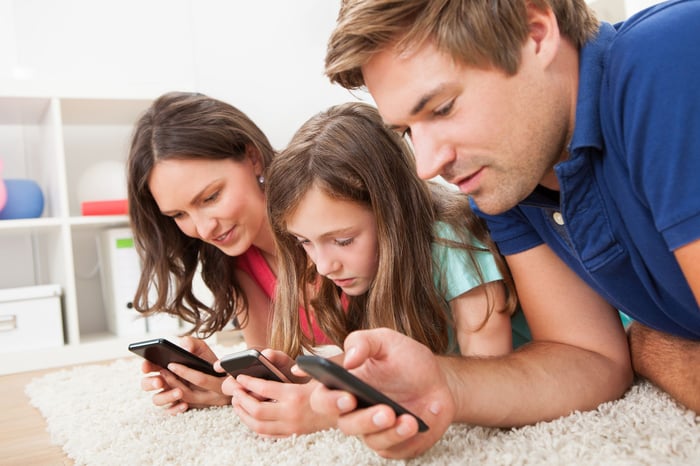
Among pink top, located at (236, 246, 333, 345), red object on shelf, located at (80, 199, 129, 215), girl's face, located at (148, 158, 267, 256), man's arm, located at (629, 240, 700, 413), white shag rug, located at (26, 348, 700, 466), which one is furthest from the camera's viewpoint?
red object on shelf, located at (80, 199, 129, 215)

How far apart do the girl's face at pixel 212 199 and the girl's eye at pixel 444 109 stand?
0.75 m

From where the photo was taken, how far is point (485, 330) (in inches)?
45.4

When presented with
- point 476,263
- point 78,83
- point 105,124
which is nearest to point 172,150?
point 476,263

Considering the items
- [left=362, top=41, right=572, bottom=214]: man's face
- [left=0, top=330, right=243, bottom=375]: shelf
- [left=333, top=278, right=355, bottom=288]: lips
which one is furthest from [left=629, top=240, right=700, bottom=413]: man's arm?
Result: [left=0, top=330, right=243, bottom=375]: shelf

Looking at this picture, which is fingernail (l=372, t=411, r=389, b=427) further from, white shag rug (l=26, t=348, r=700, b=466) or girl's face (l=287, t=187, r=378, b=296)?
girl's face (l=287, t=187, r=378, b=296)

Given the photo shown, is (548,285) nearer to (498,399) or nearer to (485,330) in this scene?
(485,330)

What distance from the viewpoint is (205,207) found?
1.50 meters

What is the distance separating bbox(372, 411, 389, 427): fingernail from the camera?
0.69m

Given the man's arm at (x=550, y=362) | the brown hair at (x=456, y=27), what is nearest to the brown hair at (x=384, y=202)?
the man's arm at (x=550, y=362)

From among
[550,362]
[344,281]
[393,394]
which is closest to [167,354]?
[344,281]

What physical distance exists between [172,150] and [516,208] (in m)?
0.81

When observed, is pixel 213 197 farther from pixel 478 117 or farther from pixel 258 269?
pixel 478 117

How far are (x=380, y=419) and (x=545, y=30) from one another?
52 cm

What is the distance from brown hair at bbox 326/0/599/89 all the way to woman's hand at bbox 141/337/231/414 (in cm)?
67
